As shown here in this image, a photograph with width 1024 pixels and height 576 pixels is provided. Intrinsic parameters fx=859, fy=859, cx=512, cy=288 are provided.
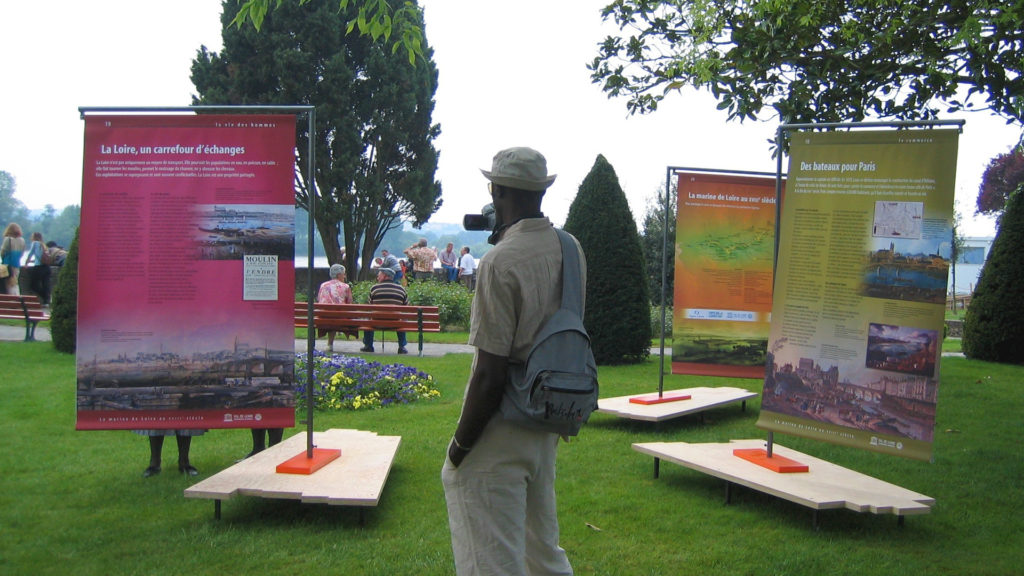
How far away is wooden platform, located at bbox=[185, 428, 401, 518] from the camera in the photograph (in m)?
5.18

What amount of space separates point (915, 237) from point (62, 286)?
478 inches

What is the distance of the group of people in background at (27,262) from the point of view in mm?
19078

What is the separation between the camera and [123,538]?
17.3 feet

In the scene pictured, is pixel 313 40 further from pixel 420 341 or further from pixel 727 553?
pixel 727 553

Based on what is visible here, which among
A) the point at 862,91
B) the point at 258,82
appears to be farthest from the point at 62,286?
the point at 258,82

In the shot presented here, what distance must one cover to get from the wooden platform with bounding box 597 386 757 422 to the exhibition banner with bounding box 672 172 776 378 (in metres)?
0.37

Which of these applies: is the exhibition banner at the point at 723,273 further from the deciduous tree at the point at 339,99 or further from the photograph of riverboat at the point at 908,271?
the deciduous tree at the point at 339,99

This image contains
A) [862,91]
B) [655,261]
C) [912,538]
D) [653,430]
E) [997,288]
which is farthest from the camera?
[655,261]

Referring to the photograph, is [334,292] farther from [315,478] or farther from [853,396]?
[853,396]

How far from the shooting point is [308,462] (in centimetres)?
580

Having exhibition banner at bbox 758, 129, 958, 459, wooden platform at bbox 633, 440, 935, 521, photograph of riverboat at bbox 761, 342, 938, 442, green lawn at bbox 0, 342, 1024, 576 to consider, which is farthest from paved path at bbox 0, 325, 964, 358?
exhibition banner at bbox 758, 129, 958, 459

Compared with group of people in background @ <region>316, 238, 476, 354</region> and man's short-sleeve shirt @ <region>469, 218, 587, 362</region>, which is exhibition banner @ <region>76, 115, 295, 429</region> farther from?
group of people in background @ <region>316, 238, 476, 354</region>

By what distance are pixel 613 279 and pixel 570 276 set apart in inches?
409

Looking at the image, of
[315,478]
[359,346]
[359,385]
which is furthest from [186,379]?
[359,346]
